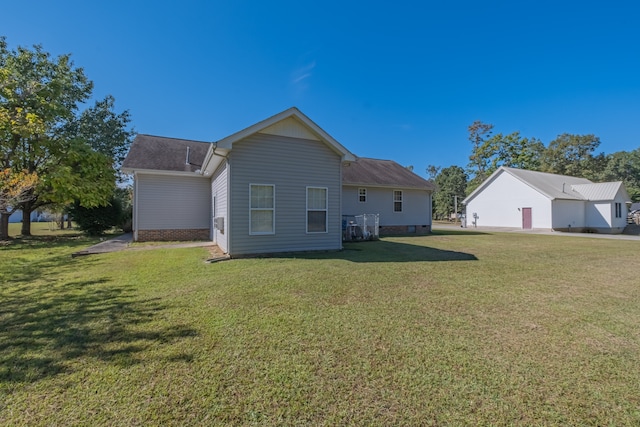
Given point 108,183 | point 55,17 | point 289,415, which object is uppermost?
point 55,17

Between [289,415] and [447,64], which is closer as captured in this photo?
[289,415]

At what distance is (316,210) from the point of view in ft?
30.9

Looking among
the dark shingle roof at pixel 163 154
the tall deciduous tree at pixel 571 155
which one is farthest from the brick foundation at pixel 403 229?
the tall deciduous tree at pixel 571 155

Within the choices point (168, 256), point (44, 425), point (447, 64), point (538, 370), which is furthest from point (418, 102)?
point (44, 425)

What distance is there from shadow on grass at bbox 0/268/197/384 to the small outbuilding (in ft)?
89.5

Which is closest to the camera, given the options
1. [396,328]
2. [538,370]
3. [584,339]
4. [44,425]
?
[44,425]

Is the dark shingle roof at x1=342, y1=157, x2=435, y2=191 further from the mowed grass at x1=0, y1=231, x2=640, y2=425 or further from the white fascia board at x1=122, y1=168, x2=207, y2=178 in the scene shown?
the mowed grass at x1=0, y1=231, x2=640, y2=425

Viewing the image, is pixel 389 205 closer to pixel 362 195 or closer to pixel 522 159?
pixel 362 195

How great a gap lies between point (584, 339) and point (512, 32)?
54.2 ft

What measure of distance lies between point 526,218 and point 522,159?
17150 millimetres

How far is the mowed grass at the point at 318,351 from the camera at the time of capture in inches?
82.1

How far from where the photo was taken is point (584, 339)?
127 inches

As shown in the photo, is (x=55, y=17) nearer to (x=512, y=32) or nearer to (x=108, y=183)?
(x=108, y=183)

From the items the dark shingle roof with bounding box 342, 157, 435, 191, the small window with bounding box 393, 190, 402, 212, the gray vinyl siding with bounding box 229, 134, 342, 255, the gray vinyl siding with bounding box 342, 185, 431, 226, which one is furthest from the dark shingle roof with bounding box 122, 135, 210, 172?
the small window with bounding box 393, 190, 402, 212
